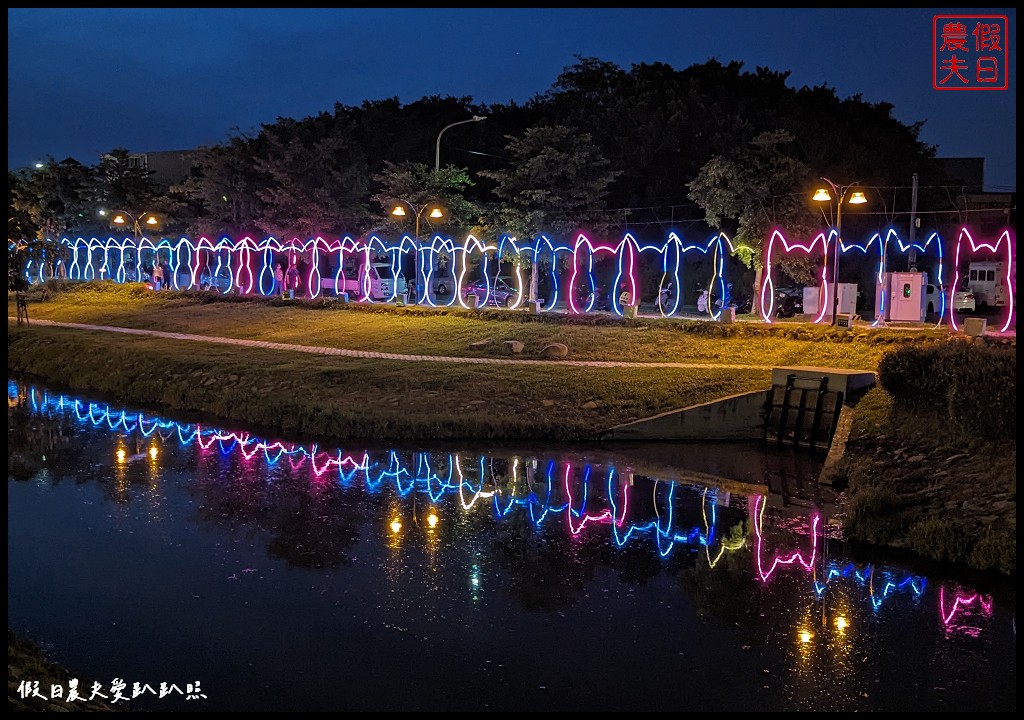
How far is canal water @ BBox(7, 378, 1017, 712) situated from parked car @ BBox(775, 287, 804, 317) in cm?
1589

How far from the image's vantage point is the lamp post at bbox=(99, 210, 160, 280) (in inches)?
1693

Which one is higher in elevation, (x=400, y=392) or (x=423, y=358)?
(x=423, y=358)

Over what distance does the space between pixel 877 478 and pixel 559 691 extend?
24.2ft

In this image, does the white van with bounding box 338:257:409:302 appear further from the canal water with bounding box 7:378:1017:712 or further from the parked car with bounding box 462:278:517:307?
the canal water with bounding box 7:378:1017:712

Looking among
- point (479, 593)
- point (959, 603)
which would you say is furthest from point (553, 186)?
point (959, 603)

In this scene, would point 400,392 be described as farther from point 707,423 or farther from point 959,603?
point 959,603

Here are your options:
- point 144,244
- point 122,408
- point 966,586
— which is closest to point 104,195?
point 144,244

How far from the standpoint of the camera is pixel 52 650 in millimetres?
7684

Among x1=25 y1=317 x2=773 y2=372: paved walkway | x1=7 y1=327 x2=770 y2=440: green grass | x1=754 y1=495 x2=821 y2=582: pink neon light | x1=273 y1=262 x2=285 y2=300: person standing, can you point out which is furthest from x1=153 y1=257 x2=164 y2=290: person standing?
x1=754 y1=495 x2=821 y2=582: pink neon light

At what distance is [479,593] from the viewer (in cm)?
911

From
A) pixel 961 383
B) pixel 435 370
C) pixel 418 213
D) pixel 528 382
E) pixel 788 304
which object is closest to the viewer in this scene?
pixel 961 383

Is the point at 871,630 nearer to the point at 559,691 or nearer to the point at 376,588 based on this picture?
the point at 559,691

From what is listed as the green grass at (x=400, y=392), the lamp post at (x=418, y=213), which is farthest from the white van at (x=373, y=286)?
the green grass at (x=400, y=392)

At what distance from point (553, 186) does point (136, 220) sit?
82.8ft
